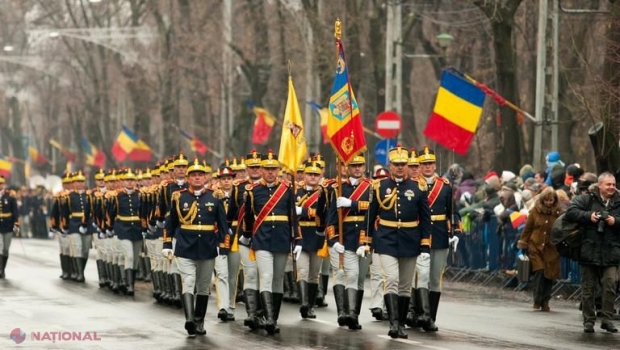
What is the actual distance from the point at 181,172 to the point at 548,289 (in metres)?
5.18

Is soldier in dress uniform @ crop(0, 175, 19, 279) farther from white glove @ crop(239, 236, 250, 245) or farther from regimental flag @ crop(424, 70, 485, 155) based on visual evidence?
white glove @ crop(239, 236, 250, 245)

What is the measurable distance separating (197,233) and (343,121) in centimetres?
306

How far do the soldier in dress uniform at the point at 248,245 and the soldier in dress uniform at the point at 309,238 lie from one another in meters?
1.07

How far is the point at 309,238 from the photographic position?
71.0 ft

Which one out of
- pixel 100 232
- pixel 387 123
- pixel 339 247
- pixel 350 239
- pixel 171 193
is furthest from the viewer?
pixel 387 123

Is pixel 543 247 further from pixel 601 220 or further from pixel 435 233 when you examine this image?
pixel 601 220

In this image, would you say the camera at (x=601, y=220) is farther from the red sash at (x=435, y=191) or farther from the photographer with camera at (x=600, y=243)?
the red sash at (x=435, y=191)

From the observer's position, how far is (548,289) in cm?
2248

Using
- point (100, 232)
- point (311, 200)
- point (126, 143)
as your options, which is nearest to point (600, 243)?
point (311, 200)

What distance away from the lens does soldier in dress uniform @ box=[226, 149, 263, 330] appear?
19328 mm

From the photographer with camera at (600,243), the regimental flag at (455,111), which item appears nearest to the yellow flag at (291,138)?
the photographer with camera at (600,243)

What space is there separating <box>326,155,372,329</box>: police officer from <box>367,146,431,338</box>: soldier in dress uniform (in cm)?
60

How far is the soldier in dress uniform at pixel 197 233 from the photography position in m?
19.0

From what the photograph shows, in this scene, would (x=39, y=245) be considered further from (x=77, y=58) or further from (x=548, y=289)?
(x=548, y=289)
